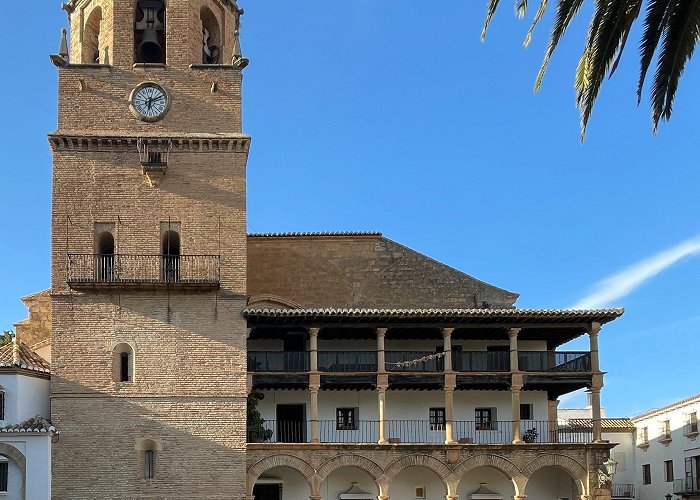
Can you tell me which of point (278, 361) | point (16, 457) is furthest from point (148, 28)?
point (16, 457)

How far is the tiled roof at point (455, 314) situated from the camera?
3117 cm

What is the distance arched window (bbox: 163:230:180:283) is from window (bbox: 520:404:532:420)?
12.6 meters

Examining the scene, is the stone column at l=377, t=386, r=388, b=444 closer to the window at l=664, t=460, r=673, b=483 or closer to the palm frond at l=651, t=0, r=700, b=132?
the window at l=664, t=460, r=673, b=483

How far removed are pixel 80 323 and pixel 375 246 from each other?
445 inches

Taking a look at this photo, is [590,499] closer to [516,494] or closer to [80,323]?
[516,494]

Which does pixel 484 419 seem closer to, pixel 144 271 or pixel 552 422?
pixel 552 422

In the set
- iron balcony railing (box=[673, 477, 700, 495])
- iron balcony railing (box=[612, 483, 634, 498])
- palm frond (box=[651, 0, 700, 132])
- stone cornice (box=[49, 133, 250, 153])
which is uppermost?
stone cornice (box=[49, 133, 250, 153])

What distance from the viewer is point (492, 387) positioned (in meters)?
33.7

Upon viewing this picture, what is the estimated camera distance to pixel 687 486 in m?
42.6

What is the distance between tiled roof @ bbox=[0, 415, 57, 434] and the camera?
2855 cm

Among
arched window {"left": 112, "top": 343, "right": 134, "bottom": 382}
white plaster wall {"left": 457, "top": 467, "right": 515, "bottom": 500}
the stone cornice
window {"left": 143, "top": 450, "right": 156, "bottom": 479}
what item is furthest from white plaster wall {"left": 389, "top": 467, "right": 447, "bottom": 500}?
the stone cornice

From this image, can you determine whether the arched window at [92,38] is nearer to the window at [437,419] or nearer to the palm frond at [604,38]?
the window at [437,419]

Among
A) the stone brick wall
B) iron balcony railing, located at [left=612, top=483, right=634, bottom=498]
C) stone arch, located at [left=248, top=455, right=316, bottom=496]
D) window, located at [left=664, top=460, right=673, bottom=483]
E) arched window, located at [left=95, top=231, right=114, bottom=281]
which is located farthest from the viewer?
iron balcony railing, located at [left=612, top=483, right=634, bottom=498]

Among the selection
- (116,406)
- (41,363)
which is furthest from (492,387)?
(41,363)
